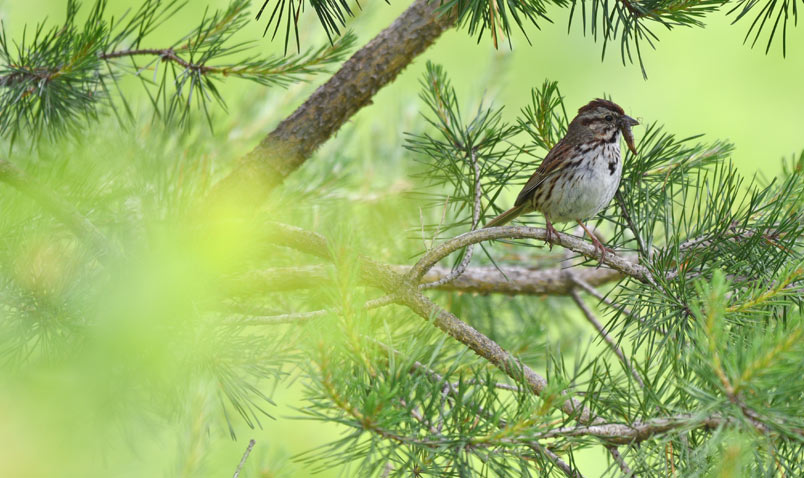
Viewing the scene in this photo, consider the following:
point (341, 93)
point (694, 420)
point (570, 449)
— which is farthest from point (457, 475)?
point (341, 93)

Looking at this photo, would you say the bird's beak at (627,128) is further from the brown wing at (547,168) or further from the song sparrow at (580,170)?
the brown wing at (547,168)

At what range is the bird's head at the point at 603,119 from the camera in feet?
5.31

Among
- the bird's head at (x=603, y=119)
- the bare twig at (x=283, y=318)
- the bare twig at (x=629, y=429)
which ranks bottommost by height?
the bare twig at (x=629, y=429)

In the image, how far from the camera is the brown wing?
4.68 feet

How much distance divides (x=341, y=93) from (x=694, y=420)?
95 centimetres

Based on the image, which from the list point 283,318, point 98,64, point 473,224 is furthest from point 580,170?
point 98,64

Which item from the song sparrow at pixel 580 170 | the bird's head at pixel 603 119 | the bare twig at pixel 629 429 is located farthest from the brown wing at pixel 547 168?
the bare twig at pixel 629 429

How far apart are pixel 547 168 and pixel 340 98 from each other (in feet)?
1.40

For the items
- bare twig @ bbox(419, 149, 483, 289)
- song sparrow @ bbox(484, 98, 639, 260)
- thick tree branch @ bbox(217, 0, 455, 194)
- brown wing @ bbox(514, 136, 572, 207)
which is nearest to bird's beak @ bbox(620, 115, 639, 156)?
song sparrow @ bbox(484, 98, 639, 260)

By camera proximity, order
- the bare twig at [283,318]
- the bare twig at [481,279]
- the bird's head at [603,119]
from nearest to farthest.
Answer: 1. the bare twig at [283,318]
2. the bare twig at [481,279]
3. the bird's head at [603,119]

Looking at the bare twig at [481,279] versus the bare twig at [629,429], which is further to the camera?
the bare twig at [481,279]

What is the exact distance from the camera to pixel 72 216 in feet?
3.60

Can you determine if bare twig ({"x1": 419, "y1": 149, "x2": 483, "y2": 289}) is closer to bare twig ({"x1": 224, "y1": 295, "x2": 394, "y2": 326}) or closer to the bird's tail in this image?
bare twig ({"x1": 224, "y1": 295, "x2": 394, "y2": 326})

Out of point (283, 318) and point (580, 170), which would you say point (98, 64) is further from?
point (580, 170)
